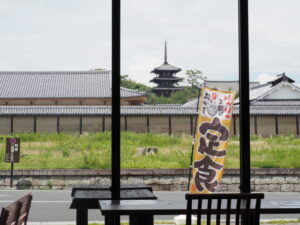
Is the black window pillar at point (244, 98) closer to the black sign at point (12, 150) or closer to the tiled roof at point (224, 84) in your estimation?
the black sign at point (12, 150)

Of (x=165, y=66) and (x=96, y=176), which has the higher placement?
(x=165, y=66)

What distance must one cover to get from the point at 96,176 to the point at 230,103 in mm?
4520

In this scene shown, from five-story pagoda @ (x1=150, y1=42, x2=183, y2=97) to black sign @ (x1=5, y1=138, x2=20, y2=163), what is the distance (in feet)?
29.9

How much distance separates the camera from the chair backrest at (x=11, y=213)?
114 cm

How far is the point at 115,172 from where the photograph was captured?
1.59 meters

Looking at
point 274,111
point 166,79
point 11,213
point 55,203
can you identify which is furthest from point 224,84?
point 11,213

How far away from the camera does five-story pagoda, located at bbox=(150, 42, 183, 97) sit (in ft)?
59.9

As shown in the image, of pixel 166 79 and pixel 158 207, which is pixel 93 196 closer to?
pixel 158 207

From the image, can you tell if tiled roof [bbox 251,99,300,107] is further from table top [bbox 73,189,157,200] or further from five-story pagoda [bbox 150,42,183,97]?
table top [bbox 73,189,157,200]

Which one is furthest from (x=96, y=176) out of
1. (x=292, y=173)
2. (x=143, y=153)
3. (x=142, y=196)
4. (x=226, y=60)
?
(x=142, y=196)

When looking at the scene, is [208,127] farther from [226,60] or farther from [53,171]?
[53,171]

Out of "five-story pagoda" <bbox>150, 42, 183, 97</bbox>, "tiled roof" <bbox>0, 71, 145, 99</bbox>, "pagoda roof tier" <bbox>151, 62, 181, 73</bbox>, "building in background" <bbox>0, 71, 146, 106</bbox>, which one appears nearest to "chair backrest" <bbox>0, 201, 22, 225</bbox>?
"building in background" <bbox>0, 71, 146, 106</bbox>

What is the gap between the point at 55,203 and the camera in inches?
287

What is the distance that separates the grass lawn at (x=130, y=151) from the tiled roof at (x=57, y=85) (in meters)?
3.20
